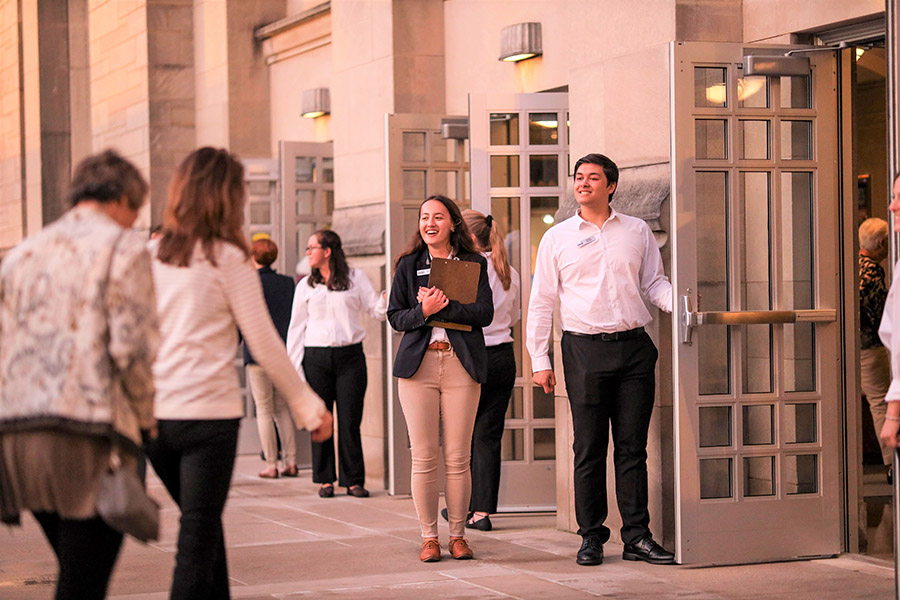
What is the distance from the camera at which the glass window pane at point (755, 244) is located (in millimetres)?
6215

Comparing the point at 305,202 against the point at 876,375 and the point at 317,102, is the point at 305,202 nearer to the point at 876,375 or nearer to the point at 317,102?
the point at 317,102

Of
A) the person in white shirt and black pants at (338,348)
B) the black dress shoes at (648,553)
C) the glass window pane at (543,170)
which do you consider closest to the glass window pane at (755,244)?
the black dress shoes at (648,553)

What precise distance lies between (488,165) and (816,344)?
2.40 metres

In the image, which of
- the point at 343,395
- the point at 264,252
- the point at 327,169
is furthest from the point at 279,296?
the point at 327,169

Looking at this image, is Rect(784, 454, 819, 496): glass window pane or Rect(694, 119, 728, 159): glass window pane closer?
Rect(694, 119, 728, 159): glass window pane

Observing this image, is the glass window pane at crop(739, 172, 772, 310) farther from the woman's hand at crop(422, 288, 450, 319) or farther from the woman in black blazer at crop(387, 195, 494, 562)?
the woman's hand at crop(422, 288, 450, 319)

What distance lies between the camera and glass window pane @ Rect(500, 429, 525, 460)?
26.3ft

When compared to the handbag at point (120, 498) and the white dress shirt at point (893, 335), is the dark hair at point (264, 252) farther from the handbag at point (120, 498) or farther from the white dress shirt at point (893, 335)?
the handbag at point (120, 498)

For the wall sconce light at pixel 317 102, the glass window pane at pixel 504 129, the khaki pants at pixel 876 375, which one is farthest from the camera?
the wall sconce light at pixel 317 102

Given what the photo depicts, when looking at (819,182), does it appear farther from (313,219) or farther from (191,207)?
(313,219)

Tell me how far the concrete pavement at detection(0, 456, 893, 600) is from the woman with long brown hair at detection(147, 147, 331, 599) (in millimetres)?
1793

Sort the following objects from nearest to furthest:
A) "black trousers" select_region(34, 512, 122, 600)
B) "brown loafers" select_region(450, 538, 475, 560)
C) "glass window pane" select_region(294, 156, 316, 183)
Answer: "black trousers" select_region(34, 512, 122, 600) → "brown loafers" select_region(450, 538, 475, 560) → "glass window pane" select_region(294, 156, 316, 183)

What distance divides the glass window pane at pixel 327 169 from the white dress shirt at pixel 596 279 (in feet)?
15.5

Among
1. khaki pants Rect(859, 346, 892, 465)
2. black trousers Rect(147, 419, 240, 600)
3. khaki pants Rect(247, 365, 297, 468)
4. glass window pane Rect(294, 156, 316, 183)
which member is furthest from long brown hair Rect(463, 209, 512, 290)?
glass window pane Rect(294, 156, 316, 183)
